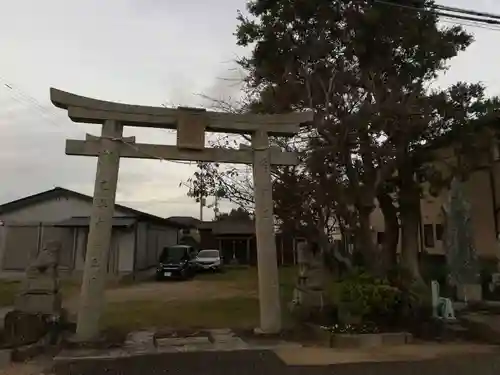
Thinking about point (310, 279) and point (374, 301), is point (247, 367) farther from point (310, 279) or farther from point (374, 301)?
point (310, 279)

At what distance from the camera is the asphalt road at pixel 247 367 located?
6.90 metres

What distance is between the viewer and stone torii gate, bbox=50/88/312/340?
29.6 feet

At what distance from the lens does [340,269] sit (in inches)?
531

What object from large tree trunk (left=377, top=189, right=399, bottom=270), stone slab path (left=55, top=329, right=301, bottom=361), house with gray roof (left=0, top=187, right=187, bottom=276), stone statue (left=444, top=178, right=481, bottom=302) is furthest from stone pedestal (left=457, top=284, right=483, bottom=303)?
house with gray roof (left=0, top=187, right=187, bottom=276)

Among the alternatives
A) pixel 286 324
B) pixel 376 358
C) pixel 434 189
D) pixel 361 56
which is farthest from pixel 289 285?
pixel 376 358

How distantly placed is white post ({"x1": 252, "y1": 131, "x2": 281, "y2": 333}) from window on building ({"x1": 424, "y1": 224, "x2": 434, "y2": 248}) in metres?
14.0

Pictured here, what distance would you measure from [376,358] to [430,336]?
7.54ft

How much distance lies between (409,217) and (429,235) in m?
6.93

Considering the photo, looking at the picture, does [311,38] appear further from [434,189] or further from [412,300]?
[412,300]

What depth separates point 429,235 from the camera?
72.0 ft

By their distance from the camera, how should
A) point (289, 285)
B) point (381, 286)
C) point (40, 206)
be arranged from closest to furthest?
point (381, 286)
point (289, 285)
point (40, 206)

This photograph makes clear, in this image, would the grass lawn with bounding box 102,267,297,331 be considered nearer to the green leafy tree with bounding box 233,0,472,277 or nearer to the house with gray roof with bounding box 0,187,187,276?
the green leafy tree with bounding box 233,0,472,277

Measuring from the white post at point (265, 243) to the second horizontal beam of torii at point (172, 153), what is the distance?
242 millimetres

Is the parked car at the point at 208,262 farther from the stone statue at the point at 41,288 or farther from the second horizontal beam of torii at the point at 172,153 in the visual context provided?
the second horizontal beam of torii at the point at 172,153
